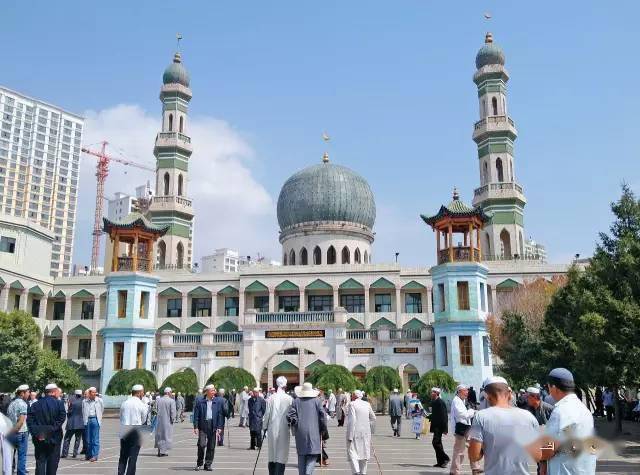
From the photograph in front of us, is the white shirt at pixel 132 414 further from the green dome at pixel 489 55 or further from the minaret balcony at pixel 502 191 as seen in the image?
the green dome at pixel 489 55

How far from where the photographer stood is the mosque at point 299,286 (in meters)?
35.9

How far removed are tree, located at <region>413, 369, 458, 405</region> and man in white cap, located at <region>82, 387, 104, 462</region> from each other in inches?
686

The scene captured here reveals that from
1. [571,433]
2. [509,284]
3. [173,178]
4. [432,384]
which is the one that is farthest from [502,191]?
[571,433]

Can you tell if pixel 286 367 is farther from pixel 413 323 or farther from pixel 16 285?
pixel 16 285

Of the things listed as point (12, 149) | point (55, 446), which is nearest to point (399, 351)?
point (55, 446)

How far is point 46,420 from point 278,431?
3.83 metres

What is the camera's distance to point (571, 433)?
5.06m

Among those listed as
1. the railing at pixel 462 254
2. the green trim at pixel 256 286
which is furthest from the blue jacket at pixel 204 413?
the green trim at pixel 256 286

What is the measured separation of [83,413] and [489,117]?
44907 millimetres

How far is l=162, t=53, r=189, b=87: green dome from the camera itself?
57.6 metres

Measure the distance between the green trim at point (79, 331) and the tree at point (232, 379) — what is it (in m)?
23.6

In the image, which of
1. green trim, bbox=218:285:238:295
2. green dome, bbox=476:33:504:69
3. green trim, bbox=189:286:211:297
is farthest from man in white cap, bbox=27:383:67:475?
green dome, bbox=476:33:504:69

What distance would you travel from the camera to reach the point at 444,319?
34.4 metres

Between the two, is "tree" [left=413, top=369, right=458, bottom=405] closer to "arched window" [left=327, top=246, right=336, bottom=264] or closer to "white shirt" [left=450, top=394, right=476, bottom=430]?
"white shirt" [left=450, top=394, right=476, bottom=430]
